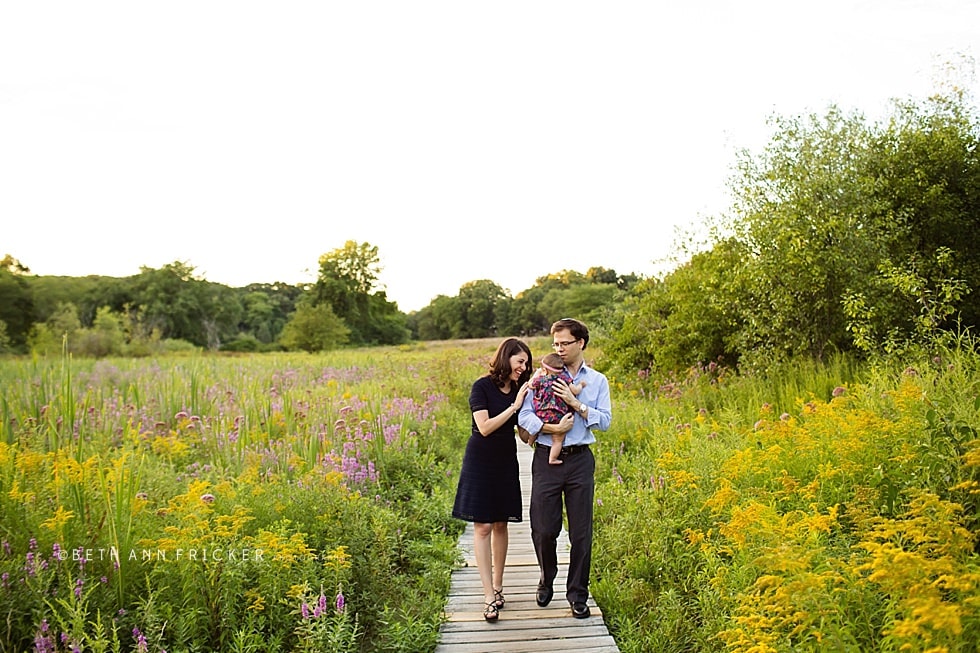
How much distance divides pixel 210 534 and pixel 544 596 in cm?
237

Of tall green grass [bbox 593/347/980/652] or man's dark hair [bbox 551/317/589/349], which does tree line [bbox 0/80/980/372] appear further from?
man's dark hair [bbox 551/317/589/349]

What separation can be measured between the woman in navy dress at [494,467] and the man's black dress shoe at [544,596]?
11.1 inches

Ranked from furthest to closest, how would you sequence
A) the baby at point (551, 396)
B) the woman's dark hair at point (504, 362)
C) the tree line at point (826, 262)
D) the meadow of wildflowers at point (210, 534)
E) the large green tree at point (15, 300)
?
the large green tree at point (15, 300)
the tree line at point (826, 262)
the woman's dark hair at point (504, 362)
the baby at point (551, 396)
the meadow of wildflowers at point (210, 534)

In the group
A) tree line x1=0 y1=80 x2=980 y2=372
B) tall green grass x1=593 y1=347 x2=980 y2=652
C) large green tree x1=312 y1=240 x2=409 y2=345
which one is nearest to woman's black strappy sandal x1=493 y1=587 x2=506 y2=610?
tall green grass x1=593 y1=347 x2=980 y2=652

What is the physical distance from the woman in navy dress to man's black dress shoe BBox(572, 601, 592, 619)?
52 centimetres

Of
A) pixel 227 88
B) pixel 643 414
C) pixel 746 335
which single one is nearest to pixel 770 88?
pixel 746 335

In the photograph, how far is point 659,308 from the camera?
17.6 metres

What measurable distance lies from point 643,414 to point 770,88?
696 cm

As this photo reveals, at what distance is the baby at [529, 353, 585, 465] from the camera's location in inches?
179

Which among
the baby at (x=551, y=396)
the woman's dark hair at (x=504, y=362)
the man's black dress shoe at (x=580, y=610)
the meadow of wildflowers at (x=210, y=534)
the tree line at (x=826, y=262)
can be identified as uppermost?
the tree line at (x=826, y=262)

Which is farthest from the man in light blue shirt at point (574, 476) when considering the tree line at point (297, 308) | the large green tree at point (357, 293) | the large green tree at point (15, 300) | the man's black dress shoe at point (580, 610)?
the large green tree at point (357, 293)

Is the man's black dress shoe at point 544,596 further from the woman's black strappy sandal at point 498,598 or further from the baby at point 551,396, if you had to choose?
the baby at point 551,396

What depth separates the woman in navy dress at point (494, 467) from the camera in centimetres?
471

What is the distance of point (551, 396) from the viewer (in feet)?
15.0
